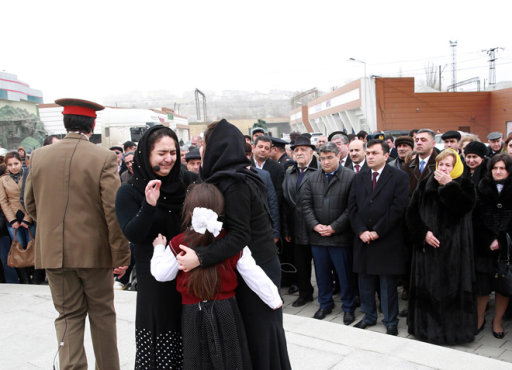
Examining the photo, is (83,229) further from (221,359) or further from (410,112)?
(410,112)

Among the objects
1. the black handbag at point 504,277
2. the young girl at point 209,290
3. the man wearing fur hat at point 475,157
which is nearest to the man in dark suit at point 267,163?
the man wearing fur hat at point 475,157

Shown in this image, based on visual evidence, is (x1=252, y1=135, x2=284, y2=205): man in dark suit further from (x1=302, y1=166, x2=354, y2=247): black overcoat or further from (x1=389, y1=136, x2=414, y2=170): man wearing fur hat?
(x1=389, y1=136, x2=414, y2=170): man wearing fur hat

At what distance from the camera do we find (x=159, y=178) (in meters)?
2.43

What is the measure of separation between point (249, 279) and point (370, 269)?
2353 millimetres

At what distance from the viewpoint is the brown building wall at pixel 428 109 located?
86.9ft

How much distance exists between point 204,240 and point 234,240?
152 millimetres

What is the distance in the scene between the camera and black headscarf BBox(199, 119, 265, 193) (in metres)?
2.10

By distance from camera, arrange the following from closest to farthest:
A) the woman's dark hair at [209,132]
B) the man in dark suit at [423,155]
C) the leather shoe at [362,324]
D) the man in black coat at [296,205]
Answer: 1. the woman's dark hair at [209,132]
2. the leather shoe at [362,324]
3. the man in dark suit at [423,155]
4. the man in black coat at [296,205]

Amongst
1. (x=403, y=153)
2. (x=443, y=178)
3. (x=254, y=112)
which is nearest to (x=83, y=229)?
(x=443, y=178)

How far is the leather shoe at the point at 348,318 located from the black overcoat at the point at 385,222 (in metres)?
0.57

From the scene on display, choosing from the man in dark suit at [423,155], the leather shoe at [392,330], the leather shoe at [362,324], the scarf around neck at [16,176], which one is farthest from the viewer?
the scarf around neck at [16,176]

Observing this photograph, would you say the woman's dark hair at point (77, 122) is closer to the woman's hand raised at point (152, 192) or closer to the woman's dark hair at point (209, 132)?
the woman's hand raised at point (152, 192)

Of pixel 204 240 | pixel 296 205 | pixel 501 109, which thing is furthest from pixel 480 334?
pixel 501 109

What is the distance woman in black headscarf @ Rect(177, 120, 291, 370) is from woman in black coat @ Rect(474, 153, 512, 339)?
2.57 metres
